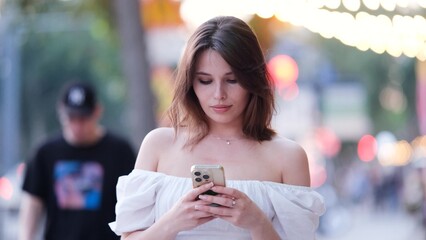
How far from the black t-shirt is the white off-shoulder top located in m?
2.72

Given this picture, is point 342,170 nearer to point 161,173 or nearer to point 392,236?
point 392,236

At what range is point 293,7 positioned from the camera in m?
9.35

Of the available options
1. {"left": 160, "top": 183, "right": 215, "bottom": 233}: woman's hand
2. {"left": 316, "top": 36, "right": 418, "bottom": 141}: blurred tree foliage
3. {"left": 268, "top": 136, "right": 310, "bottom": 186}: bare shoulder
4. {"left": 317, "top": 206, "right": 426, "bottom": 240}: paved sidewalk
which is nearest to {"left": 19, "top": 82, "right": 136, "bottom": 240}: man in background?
{"left": 268, "top": 136, "right": 310, "bottom": 186}: bare shoulder

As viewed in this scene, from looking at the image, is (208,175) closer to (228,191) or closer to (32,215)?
(228,191)

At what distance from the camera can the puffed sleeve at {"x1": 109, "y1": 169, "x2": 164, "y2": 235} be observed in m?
3.47

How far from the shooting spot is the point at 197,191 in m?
3.24

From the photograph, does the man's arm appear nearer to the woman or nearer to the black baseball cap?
the black baseball cap

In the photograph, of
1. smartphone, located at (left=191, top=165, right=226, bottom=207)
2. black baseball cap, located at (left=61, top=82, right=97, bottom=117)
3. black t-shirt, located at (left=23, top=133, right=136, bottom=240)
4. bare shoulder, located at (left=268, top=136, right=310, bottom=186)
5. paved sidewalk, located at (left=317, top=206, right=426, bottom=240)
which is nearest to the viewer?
smartphone, located at (left=191, top=165, right=226, bottom=207)

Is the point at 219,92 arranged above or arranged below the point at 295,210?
above

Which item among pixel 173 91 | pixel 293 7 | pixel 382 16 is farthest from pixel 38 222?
pixel 382 16

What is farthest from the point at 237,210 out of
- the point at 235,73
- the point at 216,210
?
the point at 235,73

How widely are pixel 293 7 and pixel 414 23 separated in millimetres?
1326

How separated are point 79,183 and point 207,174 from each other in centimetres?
316

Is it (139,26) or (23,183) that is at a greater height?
(139,26)
